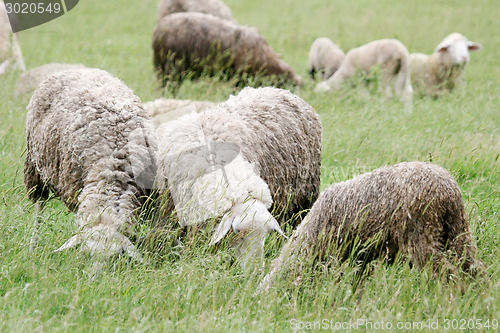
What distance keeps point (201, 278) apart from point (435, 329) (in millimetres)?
1195

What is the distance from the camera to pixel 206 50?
30.1ft

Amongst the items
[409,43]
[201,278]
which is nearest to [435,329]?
[201,278]

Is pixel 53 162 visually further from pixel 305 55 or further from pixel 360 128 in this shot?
pixel 305 55

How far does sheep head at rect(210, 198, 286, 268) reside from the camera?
12.1 ft

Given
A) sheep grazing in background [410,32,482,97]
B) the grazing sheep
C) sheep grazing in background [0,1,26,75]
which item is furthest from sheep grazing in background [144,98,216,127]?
sheep grazing in background [410,32,482,97]

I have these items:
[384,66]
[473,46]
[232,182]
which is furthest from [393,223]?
[473,46]

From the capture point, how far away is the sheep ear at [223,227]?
3.71 meters

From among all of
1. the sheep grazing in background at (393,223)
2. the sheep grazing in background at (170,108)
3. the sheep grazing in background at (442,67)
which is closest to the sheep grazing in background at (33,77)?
the sheep grazing in background at (170,108)

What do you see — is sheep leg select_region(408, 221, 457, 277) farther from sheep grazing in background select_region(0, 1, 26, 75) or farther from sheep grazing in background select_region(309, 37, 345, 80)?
sheep grazing in background select_region(309, 37, 345, 80)

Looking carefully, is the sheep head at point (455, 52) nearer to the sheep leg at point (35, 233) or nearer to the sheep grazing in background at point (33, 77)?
the sheep grazing in background at point (33, 77)

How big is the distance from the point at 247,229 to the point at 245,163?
25.4 inches

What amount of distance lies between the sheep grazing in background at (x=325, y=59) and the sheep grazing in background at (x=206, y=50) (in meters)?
1.47

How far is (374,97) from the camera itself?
343 inches

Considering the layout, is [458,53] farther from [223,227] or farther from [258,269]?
[258,269]
